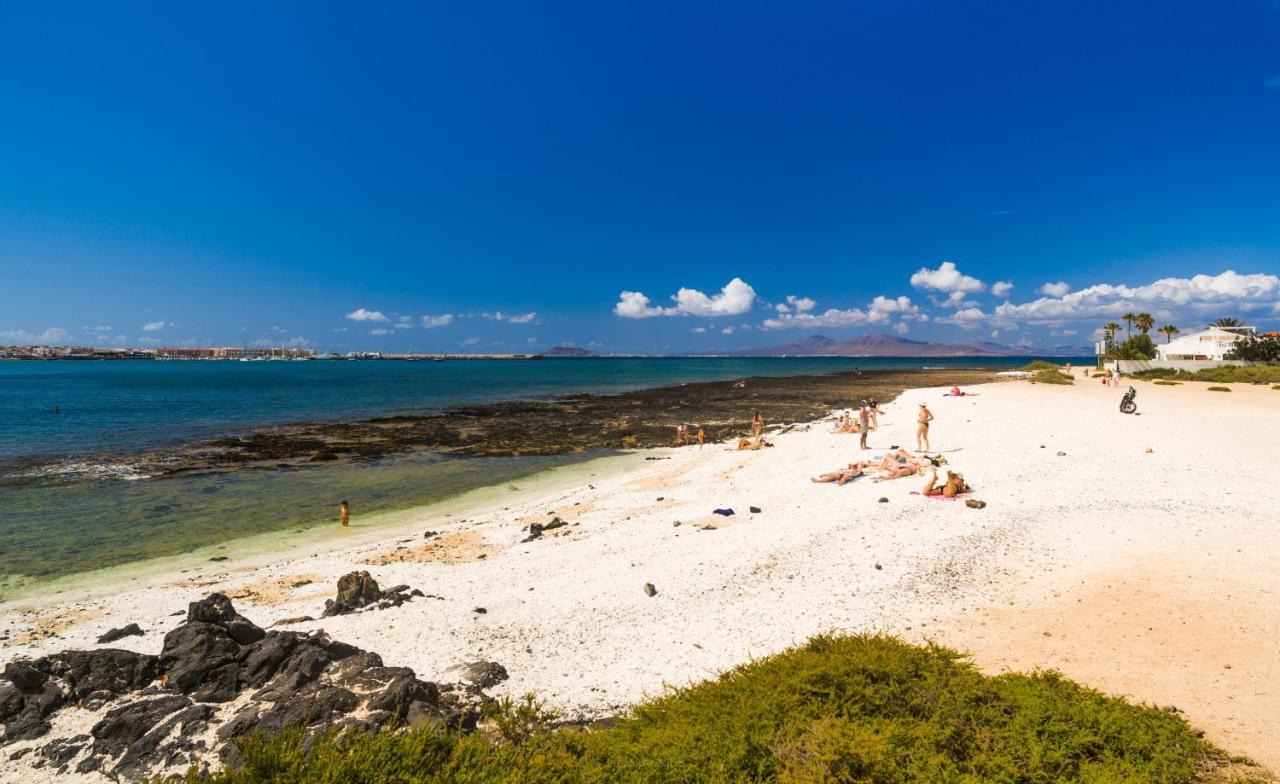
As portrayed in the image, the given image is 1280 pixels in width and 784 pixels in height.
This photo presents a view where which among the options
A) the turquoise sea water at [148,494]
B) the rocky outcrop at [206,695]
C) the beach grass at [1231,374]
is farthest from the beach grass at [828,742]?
the beach grass at [1231,374]

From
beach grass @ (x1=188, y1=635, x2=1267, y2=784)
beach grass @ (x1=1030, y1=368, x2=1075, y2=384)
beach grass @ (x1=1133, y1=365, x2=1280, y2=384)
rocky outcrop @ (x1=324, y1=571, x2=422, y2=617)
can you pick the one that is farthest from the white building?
rocky outcrop @ (x1=324, y1=571, x2=422, y2=617)

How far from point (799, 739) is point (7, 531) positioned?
75.6 ft

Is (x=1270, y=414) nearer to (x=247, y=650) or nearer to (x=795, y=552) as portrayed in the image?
(x=795, y=552)

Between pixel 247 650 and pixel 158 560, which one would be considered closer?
pixel 247 650

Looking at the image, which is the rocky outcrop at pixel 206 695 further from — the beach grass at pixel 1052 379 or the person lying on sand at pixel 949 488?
the beach grass at pixel 1052 379

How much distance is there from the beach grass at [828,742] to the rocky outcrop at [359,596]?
5454 mm

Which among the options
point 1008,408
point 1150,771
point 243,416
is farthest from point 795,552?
point 243,416

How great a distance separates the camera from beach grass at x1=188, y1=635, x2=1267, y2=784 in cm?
414

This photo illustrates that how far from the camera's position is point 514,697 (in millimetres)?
7059

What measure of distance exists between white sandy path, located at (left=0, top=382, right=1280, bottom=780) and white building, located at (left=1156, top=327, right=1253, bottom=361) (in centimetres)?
7874

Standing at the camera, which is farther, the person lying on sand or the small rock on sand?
the person lying on sand

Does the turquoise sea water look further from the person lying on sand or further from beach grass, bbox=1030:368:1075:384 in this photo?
beach grass, bbox=1030:368:1075:384

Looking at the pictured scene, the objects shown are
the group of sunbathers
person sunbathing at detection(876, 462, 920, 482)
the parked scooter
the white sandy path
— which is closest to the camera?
the white sandy path

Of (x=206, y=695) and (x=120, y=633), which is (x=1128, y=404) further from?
(x=120, y=633)
